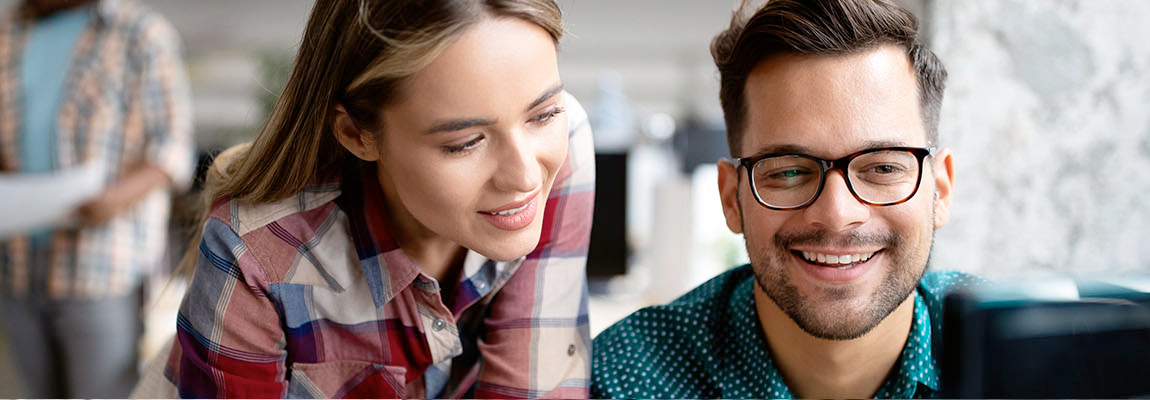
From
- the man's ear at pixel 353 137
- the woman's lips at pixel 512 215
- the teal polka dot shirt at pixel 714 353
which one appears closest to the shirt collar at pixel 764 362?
the teal polka dot shirt at pixel 714 353

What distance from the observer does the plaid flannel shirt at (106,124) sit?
5.92 ft

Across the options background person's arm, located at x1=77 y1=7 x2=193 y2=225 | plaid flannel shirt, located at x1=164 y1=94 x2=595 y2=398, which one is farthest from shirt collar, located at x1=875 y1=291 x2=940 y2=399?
background person's arm, located at x1=77 y1=7 x2=193 y2=225

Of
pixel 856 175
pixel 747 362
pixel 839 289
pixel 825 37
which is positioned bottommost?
pixel 747 362

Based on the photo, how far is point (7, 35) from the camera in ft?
6.10

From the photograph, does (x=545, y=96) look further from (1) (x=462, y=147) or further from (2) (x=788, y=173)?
(2) (x=788, y=173)

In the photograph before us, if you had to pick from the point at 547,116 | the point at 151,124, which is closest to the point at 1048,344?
the point at 547,116

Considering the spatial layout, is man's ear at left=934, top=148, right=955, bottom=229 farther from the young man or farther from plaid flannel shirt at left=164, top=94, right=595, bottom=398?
plaid flannel shirt at left=164, top=94, right=595, bottom=398

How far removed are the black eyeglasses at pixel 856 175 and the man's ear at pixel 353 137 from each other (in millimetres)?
339

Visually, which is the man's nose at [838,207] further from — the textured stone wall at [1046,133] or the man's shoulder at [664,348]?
the textured stone wall at [1046,133]

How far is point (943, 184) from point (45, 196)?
5.80 feet

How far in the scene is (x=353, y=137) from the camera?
0.70 meters

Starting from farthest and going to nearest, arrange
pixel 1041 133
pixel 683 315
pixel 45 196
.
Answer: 1. pixel 45 196
2. pixel 1041 133
3. pixel 683 315

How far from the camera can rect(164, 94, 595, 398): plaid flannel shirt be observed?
0.75 metres

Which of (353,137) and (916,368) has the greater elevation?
(353,137)
